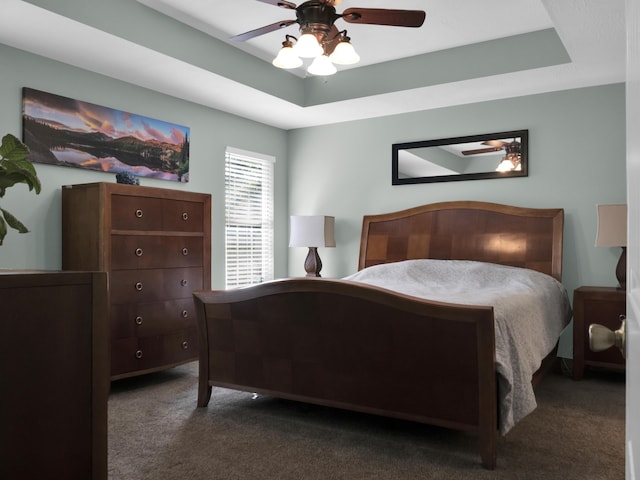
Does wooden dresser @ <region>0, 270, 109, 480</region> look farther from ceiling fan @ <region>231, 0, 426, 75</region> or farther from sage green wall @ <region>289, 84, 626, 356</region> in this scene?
sage green wall @ <region>289, 84, 626, 356</region>

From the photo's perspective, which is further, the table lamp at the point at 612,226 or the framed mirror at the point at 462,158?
the framed mirror at the point at 462,158

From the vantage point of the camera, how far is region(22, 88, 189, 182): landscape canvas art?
351cm

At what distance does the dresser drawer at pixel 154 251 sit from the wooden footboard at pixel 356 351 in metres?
0.66

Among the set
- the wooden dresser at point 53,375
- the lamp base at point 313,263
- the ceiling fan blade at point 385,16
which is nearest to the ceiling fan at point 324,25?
the ceiling fan blade at point 385,16

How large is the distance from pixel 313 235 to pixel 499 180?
1757mm

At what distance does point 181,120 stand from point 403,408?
3181 mm

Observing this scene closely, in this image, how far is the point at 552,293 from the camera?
3.77m

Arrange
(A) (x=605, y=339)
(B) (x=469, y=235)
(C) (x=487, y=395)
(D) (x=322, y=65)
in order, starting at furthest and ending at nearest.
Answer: (B) (x=469, y=235) < (D) (x=322, y=65) < (C) (x=487, y=395) < (A) (x=605, y=339)

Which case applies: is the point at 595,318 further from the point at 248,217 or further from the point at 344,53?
the point at 248,217

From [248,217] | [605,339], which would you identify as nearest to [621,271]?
[248,217]

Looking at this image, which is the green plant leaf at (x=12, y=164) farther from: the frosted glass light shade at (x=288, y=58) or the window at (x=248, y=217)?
the window at (x=248, y=217)

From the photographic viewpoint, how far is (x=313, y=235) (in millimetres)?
5102

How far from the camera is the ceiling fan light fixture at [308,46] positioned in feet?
8.45

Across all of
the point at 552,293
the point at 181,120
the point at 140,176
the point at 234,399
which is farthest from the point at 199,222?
the point at 552,293
